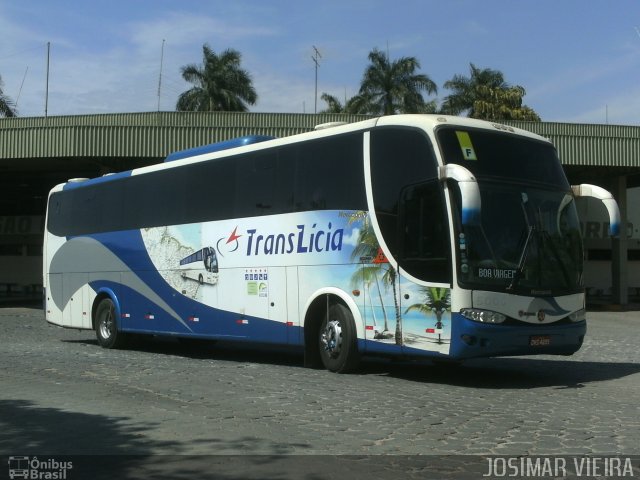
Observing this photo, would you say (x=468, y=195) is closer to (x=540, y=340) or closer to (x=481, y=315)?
(x=481, y=315)

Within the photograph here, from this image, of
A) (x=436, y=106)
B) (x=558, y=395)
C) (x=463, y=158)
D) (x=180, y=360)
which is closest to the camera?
(x=558, y=395)

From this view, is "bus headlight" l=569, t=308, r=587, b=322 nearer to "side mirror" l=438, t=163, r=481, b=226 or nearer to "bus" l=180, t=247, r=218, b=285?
"side mirror" l=438, t=163, r=481, b=226

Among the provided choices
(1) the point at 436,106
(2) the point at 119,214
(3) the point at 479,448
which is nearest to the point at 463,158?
(3) the point at 479,448

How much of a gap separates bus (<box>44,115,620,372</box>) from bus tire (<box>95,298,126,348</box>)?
5.41 ft

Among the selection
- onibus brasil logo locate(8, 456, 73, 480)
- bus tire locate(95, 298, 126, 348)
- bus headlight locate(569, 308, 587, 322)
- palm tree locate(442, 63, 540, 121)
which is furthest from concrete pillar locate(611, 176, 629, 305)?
onibus brasil logo locate(8, 456, 73, 480)

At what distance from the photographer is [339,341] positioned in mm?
11656

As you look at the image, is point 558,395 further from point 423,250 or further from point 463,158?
point 463,158

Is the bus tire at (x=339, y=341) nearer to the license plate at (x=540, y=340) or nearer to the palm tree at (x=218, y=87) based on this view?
the license plate at (x=540, y=340)

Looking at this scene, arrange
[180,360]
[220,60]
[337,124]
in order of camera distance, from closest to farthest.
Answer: [337,124] → [180,360] → [220,60]

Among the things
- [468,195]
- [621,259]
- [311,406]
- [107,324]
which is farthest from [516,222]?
[621,259]

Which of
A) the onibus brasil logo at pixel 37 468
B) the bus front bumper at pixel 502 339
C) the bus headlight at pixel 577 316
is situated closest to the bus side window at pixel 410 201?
the bus front bumper at pixel 502 339

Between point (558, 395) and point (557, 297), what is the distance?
154 centimetres

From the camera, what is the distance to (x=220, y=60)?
211 ft

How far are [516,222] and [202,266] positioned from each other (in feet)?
20.8
